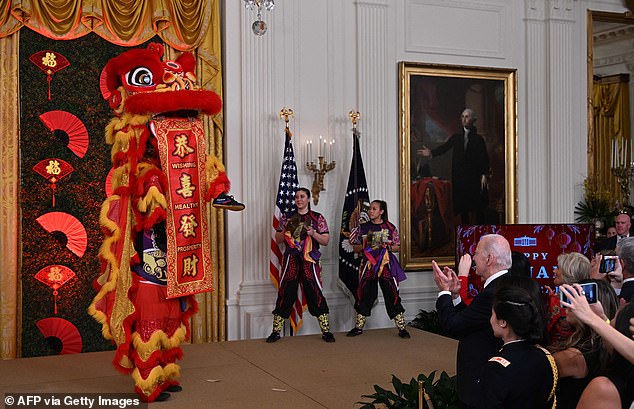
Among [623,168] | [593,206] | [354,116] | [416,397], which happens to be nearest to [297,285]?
[354,116]

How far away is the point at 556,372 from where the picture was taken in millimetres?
3412

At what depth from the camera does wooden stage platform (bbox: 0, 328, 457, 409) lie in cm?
606

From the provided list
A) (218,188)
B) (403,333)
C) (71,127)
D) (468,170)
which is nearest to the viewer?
(218,188)

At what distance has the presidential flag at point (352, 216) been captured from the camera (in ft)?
29.8

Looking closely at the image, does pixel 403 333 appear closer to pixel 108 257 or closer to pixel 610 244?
pixel 610 244

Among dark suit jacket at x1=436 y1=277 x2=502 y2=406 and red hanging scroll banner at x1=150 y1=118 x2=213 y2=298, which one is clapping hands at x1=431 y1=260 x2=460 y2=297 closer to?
dark suit jacket at x1=436 y1=277 x2=502 y2=406

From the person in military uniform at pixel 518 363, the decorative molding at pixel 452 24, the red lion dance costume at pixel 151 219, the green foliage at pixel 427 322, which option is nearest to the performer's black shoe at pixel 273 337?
the green foliage at pixel 427 322

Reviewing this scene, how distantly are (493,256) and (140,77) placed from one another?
10.8ft

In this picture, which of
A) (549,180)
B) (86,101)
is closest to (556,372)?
(86,101)

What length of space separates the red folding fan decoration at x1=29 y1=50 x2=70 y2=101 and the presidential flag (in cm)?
355

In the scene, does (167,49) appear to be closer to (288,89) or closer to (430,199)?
(288,89)

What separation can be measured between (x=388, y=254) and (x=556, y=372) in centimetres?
539

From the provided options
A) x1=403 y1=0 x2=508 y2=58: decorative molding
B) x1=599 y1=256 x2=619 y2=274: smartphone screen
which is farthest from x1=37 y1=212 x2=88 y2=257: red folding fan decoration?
Result: x1=599 y1=256 x2=619 y2=274: smartphone screen

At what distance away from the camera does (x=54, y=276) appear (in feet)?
27.0
